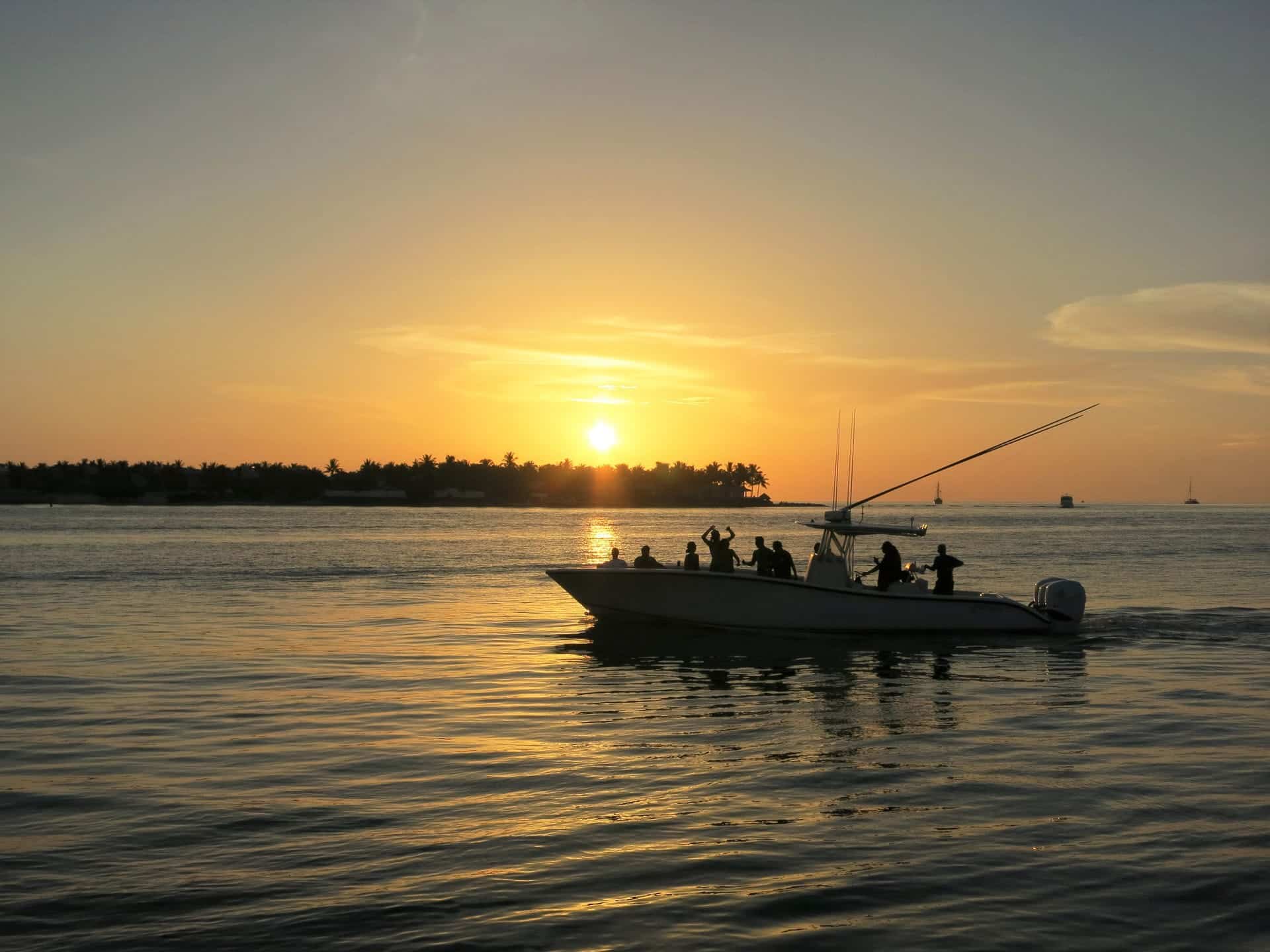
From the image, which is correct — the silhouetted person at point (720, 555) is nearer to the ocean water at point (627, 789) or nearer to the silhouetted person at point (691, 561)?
the silhouetted person at point (691, 561)

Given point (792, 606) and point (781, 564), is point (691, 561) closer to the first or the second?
point (781, 564)

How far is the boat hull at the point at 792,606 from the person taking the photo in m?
23.3

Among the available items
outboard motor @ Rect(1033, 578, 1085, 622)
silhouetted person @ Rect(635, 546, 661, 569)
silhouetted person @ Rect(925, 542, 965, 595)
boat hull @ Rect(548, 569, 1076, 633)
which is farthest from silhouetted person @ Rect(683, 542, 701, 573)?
outboard motor @ Rect(1033, 578, 1085, 622)

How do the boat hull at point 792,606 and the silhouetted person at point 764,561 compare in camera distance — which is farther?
the silhouetted person at point 764,561

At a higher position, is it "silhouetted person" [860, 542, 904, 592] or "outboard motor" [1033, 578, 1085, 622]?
"silhouetted person" [860, 542, 904, 592]

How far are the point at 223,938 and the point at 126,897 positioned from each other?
1.30m

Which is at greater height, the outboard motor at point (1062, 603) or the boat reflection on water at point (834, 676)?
the outboard motor at point (1062, 603)

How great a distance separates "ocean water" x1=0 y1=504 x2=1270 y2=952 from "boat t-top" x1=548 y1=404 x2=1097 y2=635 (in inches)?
23.4

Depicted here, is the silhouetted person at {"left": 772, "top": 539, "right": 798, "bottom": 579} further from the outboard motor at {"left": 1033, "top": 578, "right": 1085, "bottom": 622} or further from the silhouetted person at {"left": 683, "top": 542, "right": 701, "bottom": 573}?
the outboard motor at {"left": 1033, "top": 578, "right": 1085, "bottom": 622}

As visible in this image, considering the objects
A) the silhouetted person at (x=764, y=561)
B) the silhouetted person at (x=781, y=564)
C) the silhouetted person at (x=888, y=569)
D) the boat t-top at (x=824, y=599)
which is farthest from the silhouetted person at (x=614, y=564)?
the silhouetted person at (x=888, y=569)

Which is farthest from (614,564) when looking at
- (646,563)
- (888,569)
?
(888,569)

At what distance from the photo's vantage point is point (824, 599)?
2322cm

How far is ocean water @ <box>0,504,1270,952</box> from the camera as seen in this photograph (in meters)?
7.75

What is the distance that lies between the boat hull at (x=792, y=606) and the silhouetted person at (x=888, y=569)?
1.01ft
